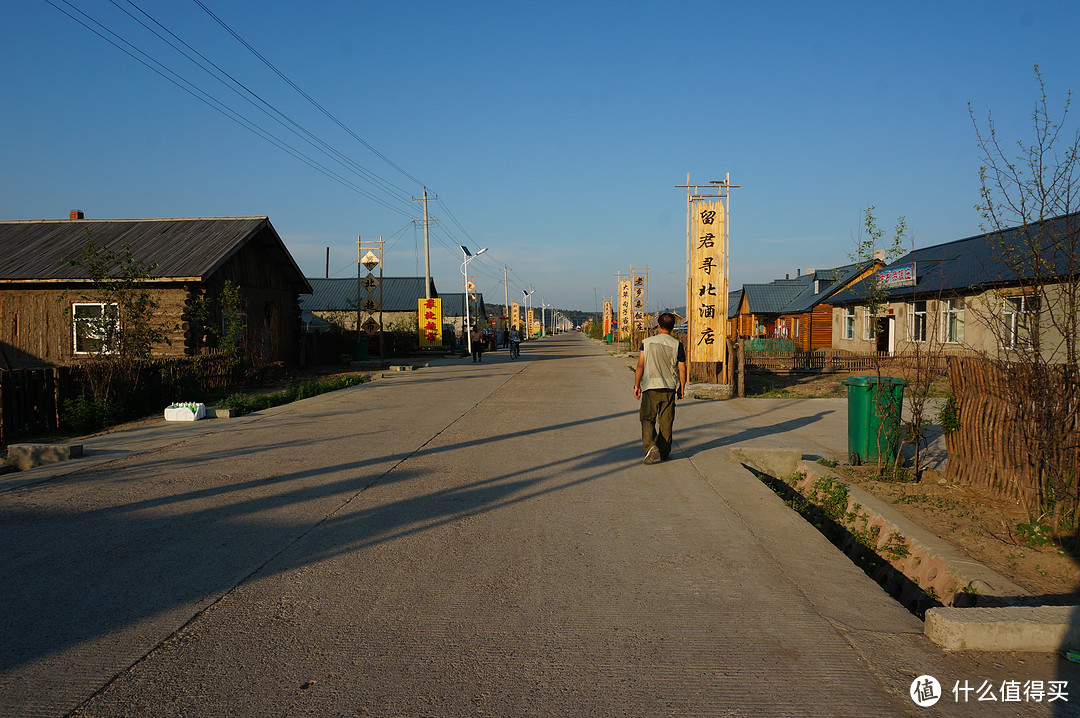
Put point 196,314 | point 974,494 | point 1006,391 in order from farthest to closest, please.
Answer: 1. point 196,314
2. point 974,494
3. point 1006,391

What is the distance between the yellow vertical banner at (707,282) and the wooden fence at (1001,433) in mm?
11345

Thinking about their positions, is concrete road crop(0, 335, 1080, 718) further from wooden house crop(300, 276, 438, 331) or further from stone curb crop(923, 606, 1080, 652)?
wooden house crop(300, 276, 438, 331)

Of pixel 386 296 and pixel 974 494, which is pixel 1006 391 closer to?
pixel 974 494

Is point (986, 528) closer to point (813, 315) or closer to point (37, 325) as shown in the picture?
point (37, 325)

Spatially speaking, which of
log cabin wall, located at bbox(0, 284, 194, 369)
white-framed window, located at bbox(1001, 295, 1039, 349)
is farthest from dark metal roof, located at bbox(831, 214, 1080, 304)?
log cabin wall, located at bbox(0, 284, 194, 369)

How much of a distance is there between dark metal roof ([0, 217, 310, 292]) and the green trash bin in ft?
59.3

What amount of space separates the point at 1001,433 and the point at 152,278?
64.1 ft

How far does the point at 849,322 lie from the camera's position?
37438 millimetres

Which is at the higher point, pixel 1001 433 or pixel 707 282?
pixel 707 282

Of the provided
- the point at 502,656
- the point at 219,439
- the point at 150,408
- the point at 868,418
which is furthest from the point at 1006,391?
the point at 150,408

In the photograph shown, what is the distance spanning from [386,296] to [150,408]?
5036 cm

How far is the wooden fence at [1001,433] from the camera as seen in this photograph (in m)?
5.72

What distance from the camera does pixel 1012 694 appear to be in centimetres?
347

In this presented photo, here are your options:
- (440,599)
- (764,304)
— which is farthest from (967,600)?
(764,304)
